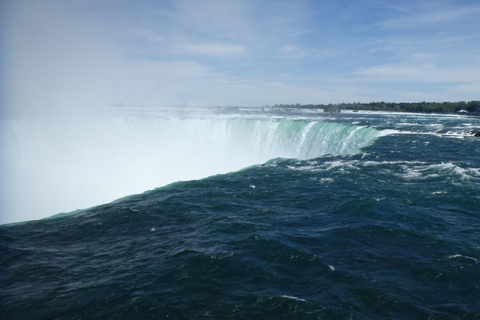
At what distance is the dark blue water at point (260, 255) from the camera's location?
6387mm

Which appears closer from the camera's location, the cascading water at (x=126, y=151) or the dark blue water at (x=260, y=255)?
the dark blue water at (x=260, y=255)

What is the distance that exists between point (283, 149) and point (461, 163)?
1820 cm

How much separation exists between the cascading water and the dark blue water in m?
16.0

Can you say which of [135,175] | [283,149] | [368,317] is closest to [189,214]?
[368,317]

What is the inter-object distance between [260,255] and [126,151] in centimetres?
2992

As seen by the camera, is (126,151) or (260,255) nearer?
(260,255)

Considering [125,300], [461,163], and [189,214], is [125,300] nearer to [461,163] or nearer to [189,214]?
[189,214]

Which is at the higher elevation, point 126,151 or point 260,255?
point 126,151

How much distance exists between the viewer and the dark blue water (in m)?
6.39

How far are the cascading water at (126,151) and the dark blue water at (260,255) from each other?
52.4ft

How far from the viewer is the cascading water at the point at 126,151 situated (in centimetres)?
2753

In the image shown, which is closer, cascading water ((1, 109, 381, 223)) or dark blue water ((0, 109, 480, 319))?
dark blue water ((0, 109, 480, 319))

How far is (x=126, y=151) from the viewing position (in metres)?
34.5

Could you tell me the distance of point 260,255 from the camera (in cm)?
853
